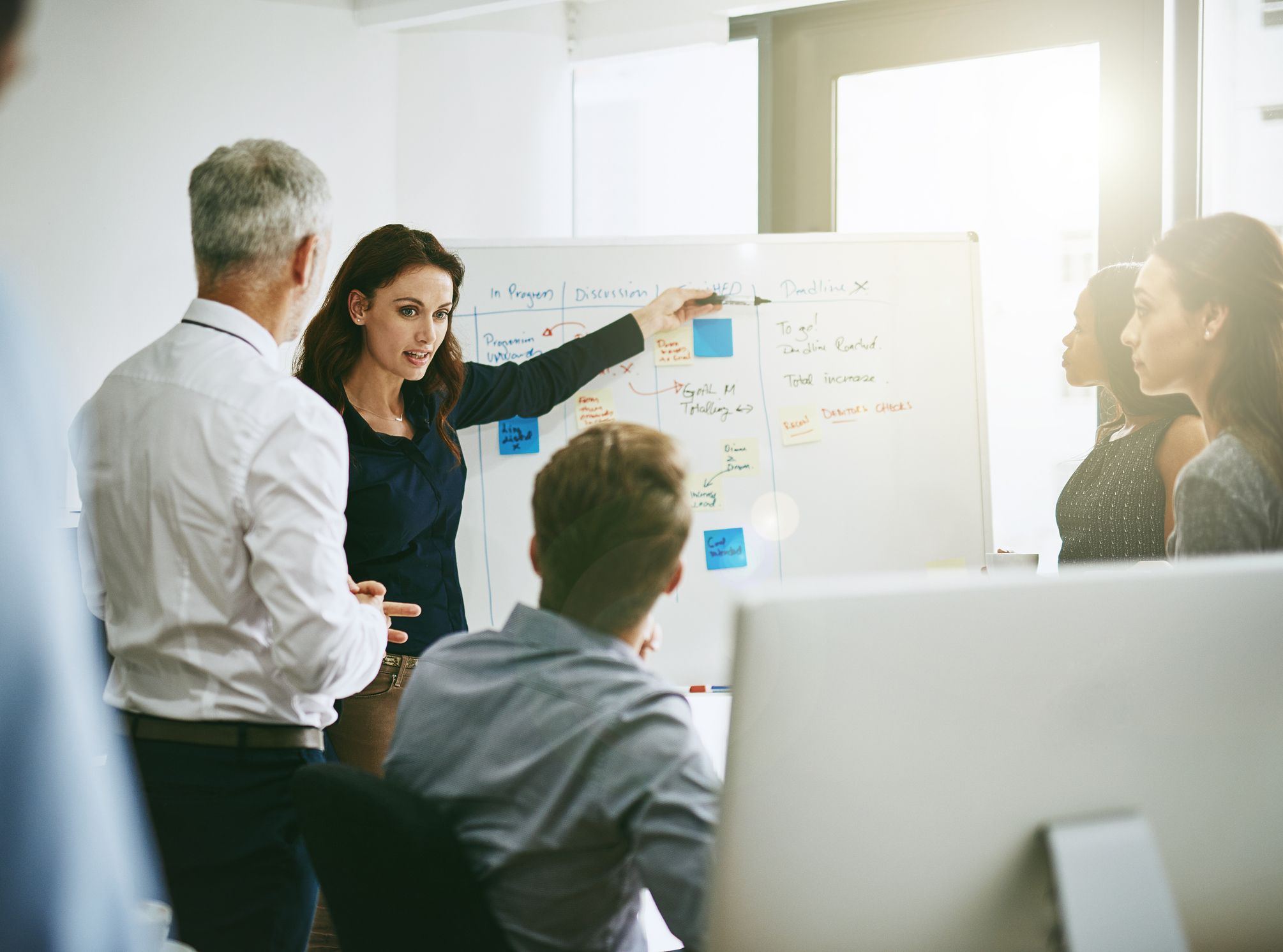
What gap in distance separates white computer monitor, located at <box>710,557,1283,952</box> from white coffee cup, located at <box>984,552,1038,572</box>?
5.61ft

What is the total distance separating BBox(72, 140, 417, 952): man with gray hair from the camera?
3.86 ft

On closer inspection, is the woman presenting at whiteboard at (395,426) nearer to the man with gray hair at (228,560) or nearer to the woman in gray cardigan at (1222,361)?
the man with gray hair at (228,560)

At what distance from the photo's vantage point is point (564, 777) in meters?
0.88

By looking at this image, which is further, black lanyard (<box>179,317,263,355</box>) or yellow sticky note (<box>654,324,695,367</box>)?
yellow sticky note (<box>654,324,695,367</box>)

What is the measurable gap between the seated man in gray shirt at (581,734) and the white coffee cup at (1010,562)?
59.6 inches

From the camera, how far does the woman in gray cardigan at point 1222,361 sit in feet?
4.23

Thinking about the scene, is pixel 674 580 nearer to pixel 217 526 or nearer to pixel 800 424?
pixel 217 526

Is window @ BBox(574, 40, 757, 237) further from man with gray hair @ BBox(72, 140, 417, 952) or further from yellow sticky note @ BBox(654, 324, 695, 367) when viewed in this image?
man with gray hair @ BBox(72, 140, 417, 952)

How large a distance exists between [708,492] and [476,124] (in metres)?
1.61

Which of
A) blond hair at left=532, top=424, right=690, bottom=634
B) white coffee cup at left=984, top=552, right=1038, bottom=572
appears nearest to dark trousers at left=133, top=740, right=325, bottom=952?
blond hair at left=532, top=424, right=690, bottom=634

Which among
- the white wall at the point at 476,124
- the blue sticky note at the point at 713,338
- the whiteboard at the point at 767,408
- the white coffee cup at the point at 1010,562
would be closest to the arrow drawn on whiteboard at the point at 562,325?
the whiteboard at the point at 767,408

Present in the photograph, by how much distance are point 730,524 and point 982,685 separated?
1.70 m

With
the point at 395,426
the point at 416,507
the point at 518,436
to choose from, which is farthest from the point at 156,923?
the point at 518,436

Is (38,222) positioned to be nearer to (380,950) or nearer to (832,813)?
(380,950)
